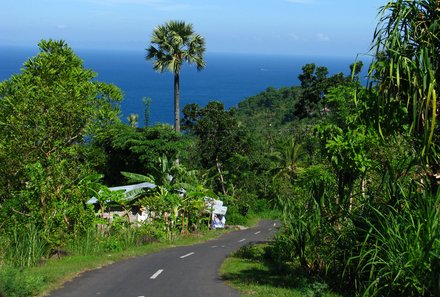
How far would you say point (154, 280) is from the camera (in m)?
15.2

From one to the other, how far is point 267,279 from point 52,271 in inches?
231

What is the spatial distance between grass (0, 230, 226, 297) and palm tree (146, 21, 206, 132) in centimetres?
1892

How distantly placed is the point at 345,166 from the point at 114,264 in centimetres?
855

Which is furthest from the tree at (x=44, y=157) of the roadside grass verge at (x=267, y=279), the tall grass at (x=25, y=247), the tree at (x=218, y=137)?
the tree at (x=218, y=137)

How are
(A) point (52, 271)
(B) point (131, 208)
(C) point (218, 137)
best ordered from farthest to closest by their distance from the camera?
(C) point (218, 137)
(B) point (131, 208)
(A) point (52, 271)

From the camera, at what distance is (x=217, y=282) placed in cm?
1497

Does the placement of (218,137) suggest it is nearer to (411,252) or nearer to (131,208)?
(131,208)

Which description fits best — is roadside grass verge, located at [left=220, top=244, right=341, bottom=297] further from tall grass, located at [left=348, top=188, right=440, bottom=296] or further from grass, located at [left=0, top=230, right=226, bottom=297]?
grass, located at [left=0, top=230, right=226, bottom=297]

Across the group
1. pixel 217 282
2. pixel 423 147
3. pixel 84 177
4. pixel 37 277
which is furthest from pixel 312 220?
pixel 84 177

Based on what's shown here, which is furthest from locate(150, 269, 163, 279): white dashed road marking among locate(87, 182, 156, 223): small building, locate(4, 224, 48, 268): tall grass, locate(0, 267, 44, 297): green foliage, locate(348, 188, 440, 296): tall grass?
locate(87, 182, 156, 223): small building

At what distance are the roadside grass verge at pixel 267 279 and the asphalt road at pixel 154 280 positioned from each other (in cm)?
40

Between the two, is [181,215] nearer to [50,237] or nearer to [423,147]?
[50,237]

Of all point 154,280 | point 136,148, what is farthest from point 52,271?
point 136,148

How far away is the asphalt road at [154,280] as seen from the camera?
1355 cm
